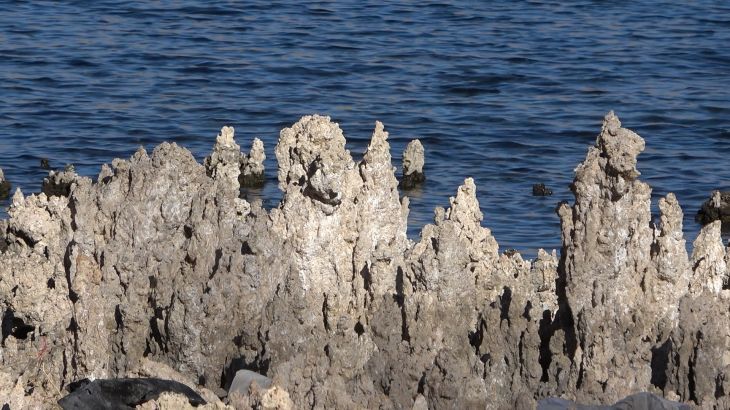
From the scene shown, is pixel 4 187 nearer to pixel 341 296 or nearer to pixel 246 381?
pixel 341 296

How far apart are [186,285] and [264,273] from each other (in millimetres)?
468

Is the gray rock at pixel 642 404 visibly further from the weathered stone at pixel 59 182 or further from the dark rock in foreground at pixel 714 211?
the weathered stone at pixel 59 182

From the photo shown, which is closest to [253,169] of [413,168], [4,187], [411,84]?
[413,168]

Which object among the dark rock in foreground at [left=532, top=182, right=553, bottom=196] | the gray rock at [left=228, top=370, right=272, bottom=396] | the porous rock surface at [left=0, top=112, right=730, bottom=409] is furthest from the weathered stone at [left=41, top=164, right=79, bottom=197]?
the gray rock at [left=228, top=370, right=272, bottom=396]

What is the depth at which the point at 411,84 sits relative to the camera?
86.4 ft

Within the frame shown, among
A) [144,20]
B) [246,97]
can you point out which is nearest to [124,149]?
[246,97]

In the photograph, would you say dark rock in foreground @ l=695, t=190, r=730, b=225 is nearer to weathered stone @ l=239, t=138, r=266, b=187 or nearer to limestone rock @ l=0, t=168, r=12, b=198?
weathered stone @ l=239, t=138, r=266, b=187

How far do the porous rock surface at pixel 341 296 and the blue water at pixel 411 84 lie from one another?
6.97 meters

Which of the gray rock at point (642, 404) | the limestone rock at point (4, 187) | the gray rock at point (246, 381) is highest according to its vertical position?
the gray rock at point (642, 404)

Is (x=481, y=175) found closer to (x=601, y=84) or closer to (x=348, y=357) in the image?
(x=601, y=84)

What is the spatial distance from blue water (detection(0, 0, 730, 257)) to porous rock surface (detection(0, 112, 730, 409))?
6.97 meters

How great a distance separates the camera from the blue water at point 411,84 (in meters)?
20.2

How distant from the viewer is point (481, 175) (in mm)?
19844

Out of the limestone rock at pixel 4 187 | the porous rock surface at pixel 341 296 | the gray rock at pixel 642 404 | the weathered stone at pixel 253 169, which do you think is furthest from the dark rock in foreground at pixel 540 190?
the gray rock at pixel 642 404
